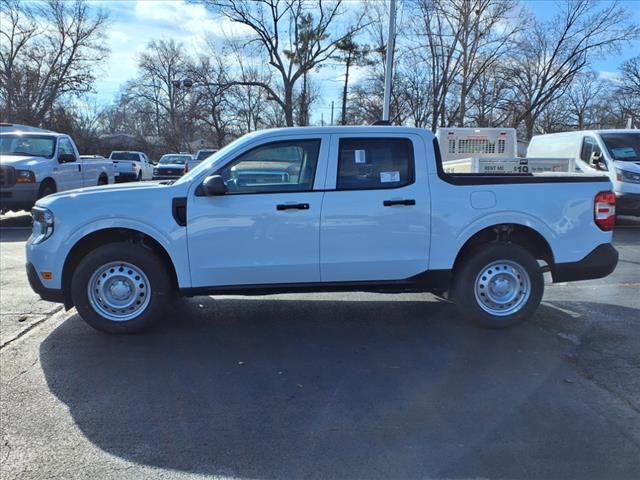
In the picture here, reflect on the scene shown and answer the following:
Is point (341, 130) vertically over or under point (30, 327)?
over

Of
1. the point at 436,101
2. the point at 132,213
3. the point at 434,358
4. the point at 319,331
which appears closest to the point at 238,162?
the point at 132,213

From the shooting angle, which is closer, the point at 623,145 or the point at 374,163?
the point at 374,163

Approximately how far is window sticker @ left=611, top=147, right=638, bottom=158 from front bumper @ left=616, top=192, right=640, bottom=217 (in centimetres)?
103

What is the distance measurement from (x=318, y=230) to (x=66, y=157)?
33.4 ft

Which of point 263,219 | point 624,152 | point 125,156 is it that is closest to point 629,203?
point 624,152

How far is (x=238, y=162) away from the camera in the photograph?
16.1 feet

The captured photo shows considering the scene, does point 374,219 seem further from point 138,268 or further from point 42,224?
point 42,224

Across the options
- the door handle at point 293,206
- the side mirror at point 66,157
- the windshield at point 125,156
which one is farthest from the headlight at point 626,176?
the windshield at point 125,156

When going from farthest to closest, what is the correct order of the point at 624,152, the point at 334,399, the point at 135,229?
the point at 624,152
the point at 135,229
the point at 334,399

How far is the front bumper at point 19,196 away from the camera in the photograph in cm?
1118

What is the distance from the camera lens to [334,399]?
377cm

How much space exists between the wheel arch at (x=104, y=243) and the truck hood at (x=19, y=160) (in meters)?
7.67

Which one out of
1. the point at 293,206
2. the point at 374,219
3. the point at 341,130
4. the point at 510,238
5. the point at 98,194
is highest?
the point at 341,130

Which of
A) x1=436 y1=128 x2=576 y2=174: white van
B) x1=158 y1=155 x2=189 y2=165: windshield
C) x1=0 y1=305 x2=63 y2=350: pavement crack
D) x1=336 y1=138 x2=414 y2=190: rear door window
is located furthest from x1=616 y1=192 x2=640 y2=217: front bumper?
x1=158 y1=155 x2=189 y2=165: windshield
